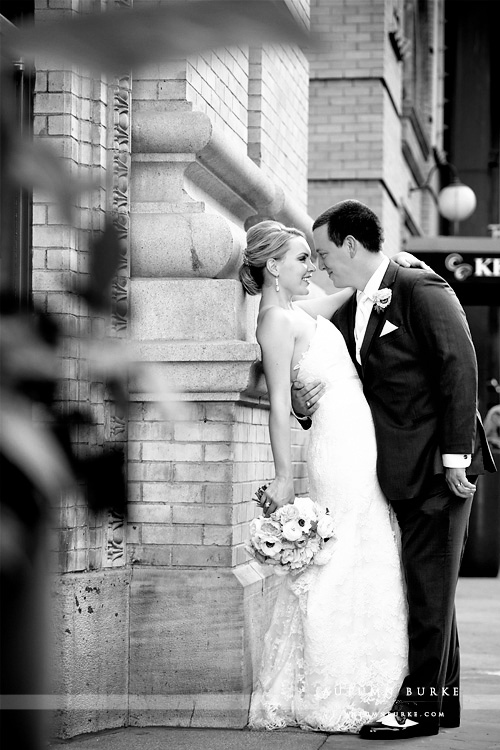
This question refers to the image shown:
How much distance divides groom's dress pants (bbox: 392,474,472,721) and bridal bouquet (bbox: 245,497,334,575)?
1.15 feet

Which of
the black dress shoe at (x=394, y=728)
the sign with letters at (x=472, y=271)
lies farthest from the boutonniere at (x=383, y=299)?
the sign with letters at (x=472, y=271)

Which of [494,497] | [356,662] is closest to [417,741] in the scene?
[356,662]

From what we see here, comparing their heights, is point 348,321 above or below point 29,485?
above

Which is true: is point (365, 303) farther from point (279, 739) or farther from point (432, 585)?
point (279, 739)

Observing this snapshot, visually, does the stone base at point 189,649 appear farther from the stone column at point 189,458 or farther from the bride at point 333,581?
the bride at point 333,581

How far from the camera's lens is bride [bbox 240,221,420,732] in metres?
4.55

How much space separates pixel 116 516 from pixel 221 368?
13.3 feet

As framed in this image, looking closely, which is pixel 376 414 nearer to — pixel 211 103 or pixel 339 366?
pixel 339 366

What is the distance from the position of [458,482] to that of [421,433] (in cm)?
24

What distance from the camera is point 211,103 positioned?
17.4ft

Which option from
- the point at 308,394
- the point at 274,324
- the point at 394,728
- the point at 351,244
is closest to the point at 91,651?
the point at 394,728

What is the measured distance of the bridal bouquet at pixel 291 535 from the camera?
4391 millimetres

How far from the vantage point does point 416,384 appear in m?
4.56

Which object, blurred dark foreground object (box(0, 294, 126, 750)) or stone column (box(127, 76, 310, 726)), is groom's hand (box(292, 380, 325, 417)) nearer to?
stone column (box(127, 76, 310, 726))
